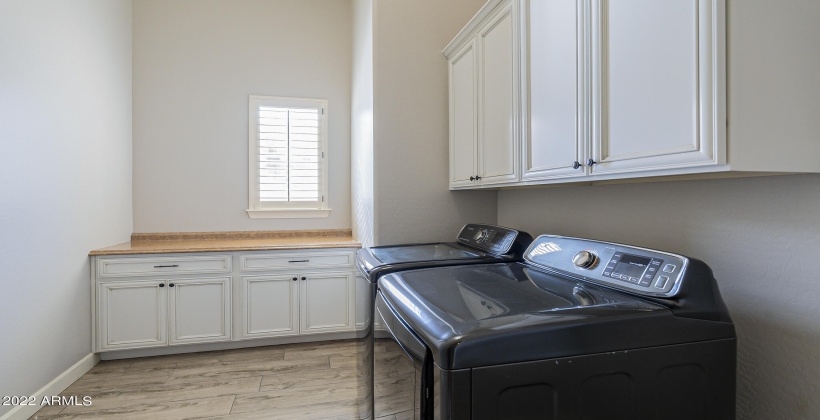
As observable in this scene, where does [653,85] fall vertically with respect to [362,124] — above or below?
below

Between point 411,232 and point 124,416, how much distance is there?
6.05 feet

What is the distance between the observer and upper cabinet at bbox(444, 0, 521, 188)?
1629mm

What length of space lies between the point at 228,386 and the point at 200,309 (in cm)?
71

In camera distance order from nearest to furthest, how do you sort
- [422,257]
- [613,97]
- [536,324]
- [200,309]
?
[536,324]
[613,97]
[422,257]
[200,309]

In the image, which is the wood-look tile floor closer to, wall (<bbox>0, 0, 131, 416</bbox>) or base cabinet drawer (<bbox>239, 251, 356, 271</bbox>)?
wall (<bbox>0, 0, 131, 416</bbox>)

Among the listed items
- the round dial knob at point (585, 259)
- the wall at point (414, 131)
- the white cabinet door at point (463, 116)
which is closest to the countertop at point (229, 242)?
the wall at point (414, 131)

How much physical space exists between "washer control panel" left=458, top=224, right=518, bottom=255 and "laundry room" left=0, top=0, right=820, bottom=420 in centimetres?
2

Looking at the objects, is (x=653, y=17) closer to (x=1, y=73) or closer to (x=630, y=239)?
(x=630, y=239)

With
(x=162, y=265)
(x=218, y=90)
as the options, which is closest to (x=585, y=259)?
(x=162, y=265)

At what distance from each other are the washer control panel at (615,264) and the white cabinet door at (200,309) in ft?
7.98

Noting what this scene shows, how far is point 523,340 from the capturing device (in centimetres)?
78

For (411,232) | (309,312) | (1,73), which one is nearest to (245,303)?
(309,312)

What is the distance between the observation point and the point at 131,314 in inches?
108

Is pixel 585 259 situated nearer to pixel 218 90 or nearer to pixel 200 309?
pixel 200 309
